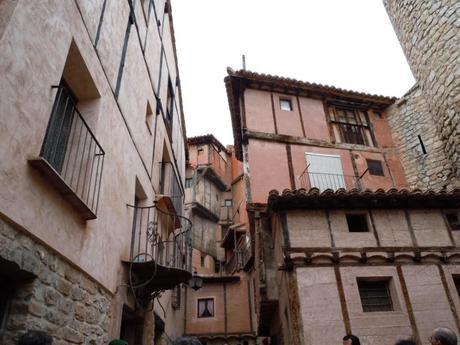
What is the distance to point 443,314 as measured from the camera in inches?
297

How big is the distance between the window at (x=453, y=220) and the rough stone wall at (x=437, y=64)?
2.98m

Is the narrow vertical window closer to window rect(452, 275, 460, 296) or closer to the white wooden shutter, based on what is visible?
the white wooden shutter

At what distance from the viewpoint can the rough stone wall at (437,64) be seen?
11.2 m

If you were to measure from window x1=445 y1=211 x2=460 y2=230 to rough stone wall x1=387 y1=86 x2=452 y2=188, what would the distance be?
3.52 m

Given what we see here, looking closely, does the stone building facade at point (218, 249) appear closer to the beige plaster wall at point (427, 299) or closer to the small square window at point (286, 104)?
the small square window at point (286, 104)

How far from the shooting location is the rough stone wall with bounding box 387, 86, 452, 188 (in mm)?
12688

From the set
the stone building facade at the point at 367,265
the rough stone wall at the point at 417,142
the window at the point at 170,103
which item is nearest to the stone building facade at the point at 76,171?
the stone building facade at the point at 367,265

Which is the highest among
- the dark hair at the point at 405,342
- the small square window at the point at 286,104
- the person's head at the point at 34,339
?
the small square window at the point at 286,104

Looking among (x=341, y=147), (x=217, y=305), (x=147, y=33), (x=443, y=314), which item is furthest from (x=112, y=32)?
(x=217, y=305)

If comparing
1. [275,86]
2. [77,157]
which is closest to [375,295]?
[77,157]

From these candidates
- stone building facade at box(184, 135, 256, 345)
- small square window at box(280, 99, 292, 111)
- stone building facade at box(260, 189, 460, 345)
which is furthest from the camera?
stone building facade at box(184, 135, 256, 345)

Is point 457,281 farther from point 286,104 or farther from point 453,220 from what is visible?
point 286,104

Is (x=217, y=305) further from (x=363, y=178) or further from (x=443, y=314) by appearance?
(x=443, y=314)

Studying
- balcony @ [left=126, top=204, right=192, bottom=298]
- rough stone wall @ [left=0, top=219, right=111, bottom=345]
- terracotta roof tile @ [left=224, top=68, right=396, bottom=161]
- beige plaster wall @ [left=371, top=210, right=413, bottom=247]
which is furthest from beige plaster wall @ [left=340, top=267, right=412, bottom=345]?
terracotta roof tile @ [left=224, top=68, right=396, bottom=161]
